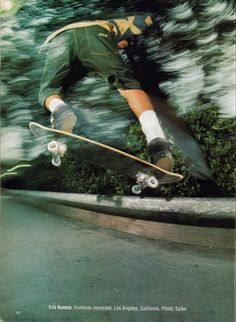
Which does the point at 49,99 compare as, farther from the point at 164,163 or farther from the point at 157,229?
the point at 157,229

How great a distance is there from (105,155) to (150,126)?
476 mm

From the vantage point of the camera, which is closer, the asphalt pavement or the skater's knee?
the asphalt pavement

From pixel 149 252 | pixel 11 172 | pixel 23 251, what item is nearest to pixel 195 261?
pixel 149 252

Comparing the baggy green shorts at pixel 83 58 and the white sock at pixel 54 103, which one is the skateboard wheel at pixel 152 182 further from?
the white sock at pixel 54 103

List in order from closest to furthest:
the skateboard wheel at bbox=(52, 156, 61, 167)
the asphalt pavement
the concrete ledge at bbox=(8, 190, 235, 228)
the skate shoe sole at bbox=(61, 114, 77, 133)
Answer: the asphalt pavement
the skate shoe sole at bbox=(61, 114, 77, 133)
the skateboard wheel at bbox=(52, 156, 61, 167)
the concrete ledge at bbox=(8, 190, 235, 228)

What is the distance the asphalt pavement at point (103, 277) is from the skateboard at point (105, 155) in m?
0.68

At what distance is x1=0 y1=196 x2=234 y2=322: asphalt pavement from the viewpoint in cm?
314

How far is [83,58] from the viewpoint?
143 inches

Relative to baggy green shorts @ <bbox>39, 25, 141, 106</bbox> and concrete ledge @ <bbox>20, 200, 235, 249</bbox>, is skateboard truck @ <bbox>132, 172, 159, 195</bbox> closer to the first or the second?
concrete ledge @ <bbox>20, 200, 235, 249</bbox>

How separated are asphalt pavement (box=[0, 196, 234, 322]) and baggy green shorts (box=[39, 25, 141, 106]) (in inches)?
49.7

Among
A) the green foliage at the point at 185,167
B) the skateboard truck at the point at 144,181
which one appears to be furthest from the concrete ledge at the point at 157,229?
the skateboard truck at the point at 144,181

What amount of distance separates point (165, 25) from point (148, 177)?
138 centimetres

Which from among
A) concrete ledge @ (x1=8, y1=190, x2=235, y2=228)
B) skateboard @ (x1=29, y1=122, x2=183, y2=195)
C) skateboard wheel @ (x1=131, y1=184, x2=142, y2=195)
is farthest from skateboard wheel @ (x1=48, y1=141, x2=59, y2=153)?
skateboard wheel @ (x1=131, y1=184, x2=142, y2=195)

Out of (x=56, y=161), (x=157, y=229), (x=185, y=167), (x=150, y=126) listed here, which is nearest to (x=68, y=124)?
(x=56, y=161)
